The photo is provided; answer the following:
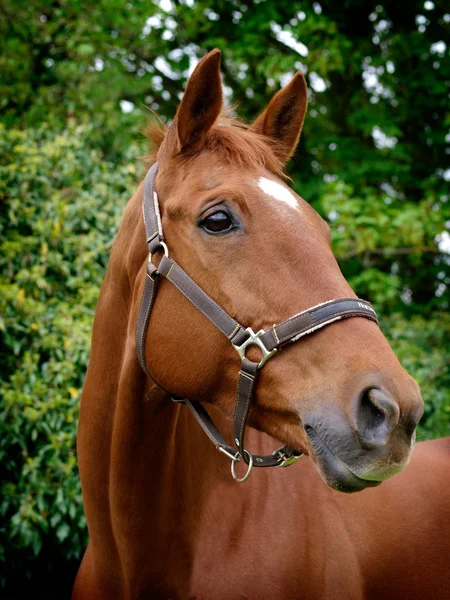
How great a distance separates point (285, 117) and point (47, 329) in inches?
94.0

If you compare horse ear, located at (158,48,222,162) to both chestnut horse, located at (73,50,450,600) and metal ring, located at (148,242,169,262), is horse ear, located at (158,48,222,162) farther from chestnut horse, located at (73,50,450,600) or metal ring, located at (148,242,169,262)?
metal ring, located at (148,242,169,262)

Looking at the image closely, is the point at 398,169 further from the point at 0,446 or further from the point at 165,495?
the point at 165,495

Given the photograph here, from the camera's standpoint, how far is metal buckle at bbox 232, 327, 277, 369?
1728 mm

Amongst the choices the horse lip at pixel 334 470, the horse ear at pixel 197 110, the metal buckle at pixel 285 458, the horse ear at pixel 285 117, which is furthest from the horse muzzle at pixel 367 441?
the horse ear at pixel 285 117

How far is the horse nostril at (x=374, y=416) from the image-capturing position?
1450 millimetres

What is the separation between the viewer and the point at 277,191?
6.31 ft

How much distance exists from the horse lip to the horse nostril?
10 centimetres

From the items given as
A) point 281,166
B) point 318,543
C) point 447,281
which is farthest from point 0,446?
point 447,281

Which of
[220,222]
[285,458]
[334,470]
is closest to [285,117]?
[220,222]

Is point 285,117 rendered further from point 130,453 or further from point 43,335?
point 43,335

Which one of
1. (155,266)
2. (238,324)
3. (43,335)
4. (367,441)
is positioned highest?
(367,441)

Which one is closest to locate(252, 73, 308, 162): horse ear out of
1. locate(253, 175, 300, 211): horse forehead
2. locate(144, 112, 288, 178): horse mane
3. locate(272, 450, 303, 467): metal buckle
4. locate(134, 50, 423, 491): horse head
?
locate(144, 112, 288, 178): horse mane

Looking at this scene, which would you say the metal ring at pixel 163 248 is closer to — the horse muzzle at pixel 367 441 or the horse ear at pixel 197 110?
the horse ear at pixel 197 110

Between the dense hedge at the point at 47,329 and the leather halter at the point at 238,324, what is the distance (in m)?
1.94
